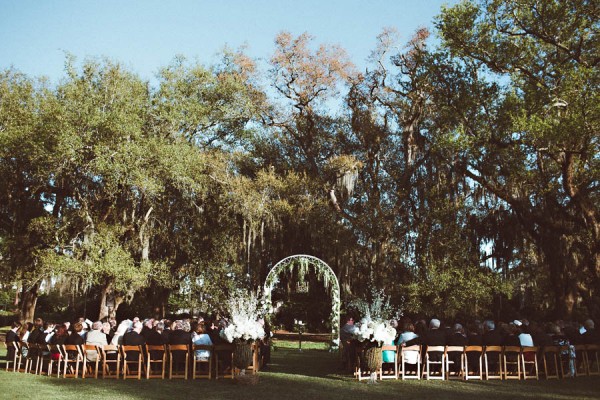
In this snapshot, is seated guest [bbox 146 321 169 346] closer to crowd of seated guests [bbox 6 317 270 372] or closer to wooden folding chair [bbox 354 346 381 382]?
crowd of seated guests [bbox 6 317 270 372]

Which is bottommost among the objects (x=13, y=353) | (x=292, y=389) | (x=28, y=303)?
(x=292, y=389)

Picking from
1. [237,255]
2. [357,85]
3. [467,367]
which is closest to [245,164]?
[237,255]

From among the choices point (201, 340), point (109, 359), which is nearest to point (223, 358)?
point (201, 340)

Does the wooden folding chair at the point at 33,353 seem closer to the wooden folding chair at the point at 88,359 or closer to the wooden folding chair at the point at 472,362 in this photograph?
the wooden folding chair at the point at 88,359

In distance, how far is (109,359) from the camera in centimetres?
1194

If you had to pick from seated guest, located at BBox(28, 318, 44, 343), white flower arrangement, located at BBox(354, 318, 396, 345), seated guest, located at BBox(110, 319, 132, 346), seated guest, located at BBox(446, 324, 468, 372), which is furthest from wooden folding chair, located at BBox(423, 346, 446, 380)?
seated guest, located at BBox(28, 318, 44, 343)

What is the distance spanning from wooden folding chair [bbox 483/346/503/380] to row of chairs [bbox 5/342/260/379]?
449 cm

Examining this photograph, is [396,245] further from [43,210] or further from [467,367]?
[43,210]

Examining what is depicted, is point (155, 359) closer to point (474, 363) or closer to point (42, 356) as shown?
point (42, 356)

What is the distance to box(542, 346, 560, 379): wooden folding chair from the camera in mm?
11633

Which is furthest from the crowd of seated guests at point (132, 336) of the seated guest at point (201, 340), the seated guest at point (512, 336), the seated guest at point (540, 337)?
the seated guest at point (540, 337)

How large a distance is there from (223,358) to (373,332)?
134 inches

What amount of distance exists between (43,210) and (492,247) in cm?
1787

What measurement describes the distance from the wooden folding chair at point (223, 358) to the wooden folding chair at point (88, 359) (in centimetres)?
224
